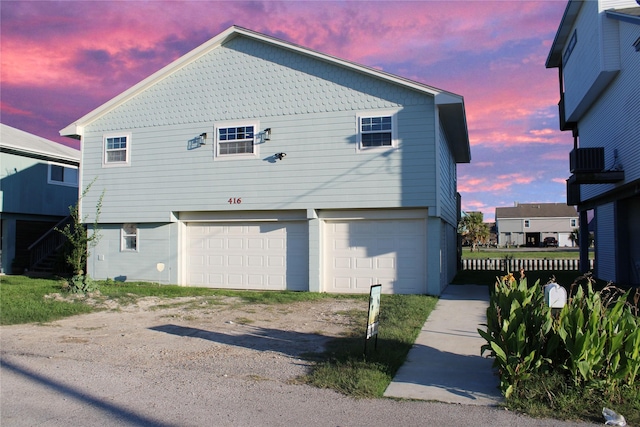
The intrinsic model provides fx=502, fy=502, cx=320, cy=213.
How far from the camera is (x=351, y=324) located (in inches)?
393

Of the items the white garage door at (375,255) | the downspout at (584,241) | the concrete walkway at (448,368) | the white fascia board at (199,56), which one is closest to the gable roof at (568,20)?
the white fascia board at (199,56)

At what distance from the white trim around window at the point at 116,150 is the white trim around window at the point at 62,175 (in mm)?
6406

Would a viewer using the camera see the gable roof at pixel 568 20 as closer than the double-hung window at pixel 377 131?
Yes

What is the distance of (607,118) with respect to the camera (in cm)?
1619

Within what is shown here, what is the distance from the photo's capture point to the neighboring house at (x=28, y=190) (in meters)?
20.6

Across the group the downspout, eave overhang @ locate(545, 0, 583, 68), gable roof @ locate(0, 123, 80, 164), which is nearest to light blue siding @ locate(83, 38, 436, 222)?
gable roof @ locate(0, 123, 80, 164)

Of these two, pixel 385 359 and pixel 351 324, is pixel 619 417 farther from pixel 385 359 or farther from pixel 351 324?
pixel 351 324

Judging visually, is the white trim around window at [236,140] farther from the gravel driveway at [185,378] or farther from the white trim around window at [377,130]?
the gravel driveway at [185,378]

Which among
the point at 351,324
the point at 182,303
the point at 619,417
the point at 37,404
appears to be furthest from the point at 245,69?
the point at 619,417

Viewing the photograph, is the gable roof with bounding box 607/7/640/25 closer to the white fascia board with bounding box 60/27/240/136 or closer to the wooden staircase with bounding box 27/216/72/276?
the white fascia board with bounding box 60/27/240/136

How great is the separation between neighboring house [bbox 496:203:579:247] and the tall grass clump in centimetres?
6955

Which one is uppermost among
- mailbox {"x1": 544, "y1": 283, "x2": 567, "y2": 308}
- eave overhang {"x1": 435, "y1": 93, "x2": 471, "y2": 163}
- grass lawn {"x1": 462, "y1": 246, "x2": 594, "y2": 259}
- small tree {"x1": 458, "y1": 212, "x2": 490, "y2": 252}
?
eave overhang {"x1": 435, "y1": 93, "x2": 471, "y2": 163}

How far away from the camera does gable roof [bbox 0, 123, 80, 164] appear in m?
20.5

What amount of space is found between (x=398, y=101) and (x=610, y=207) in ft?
29.8
